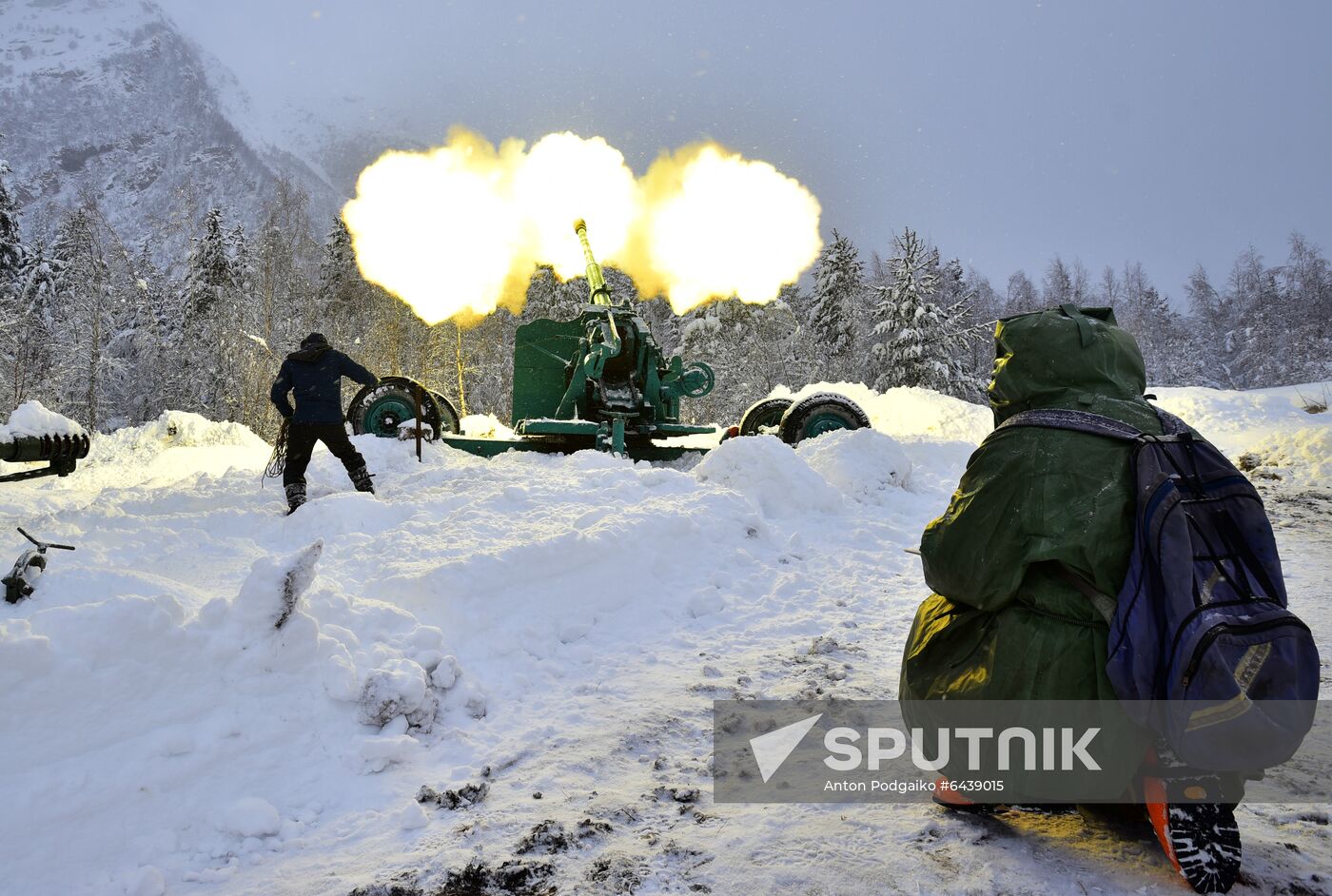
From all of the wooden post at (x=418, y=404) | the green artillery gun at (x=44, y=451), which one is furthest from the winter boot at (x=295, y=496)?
the green artillery gun at (x=44, y=451)

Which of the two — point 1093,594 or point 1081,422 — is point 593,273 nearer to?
point 1081,422

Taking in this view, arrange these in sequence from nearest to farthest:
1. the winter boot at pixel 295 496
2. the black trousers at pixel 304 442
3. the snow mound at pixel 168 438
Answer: the winter boot at pixel 295 496 < the black trousers at pixel 304 442 < the snow mound at pixel 168 438

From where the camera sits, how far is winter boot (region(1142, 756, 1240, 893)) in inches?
76.2

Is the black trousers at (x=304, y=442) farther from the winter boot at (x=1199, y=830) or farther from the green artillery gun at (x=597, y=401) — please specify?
the winter boot at (x=1199, y=830)

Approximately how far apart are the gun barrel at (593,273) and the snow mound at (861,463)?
4.39 m

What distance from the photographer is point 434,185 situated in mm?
13531

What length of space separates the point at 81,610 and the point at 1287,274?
8353 cm

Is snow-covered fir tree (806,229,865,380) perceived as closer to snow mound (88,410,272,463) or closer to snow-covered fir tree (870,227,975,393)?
snow-covered fir tree (870,227,975,393)

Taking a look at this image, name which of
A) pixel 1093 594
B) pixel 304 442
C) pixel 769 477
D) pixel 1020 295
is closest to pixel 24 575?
pixel 304 442

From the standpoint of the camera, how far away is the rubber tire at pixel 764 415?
11.1m

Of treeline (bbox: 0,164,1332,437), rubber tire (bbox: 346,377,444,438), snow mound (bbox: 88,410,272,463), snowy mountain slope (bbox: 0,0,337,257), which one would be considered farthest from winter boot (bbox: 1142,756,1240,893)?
snowy mountain slope (bbox: 0,0,337,257)

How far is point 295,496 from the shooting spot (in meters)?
7.01

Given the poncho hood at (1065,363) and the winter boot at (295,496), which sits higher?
the poncho hood at (1065,363)

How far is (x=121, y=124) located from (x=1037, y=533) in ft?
454
